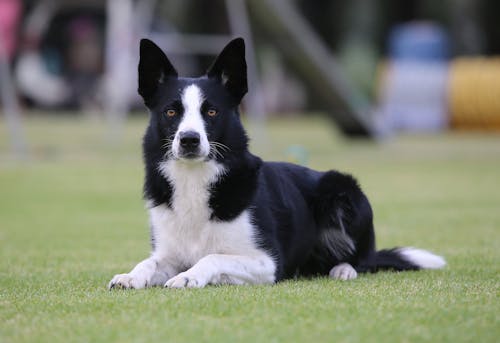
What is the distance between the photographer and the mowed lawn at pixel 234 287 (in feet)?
12.8

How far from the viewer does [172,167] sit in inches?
212

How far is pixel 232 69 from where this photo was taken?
18.1 feet

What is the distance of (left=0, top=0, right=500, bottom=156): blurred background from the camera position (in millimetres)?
18469

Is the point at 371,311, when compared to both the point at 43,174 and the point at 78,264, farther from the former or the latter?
the point at 43,174

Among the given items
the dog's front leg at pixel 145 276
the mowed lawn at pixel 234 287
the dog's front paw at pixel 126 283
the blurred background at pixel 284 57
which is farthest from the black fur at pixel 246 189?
the blurred background at pixel 284 57

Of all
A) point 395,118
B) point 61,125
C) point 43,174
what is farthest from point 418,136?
point 43,174

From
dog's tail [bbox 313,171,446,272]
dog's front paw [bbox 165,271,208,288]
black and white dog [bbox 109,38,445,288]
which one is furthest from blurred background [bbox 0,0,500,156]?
dog's front paw [bbox 165,271,208,288]

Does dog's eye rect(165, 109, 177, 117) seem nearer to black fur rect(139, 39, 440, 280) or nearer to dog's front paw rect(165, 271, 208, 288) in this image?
black fur rect(139, 39, 440, 280)

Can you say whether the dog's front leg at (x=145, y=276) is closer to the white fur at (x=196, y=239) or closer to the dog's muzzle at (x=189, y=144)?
the white fur at (x=196, y=239)

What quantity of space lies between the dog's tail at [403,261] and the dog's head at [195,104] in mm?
1287

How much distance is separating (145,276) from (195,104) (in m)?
1.01

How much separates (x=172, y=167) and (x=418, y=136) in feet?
61.5

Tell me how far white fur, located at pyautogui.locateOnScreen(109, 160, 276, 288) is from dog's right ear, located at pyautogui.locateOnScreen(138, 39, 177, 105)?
1.59 feet

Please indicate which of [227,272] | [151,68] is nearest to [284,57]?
[151,68]
